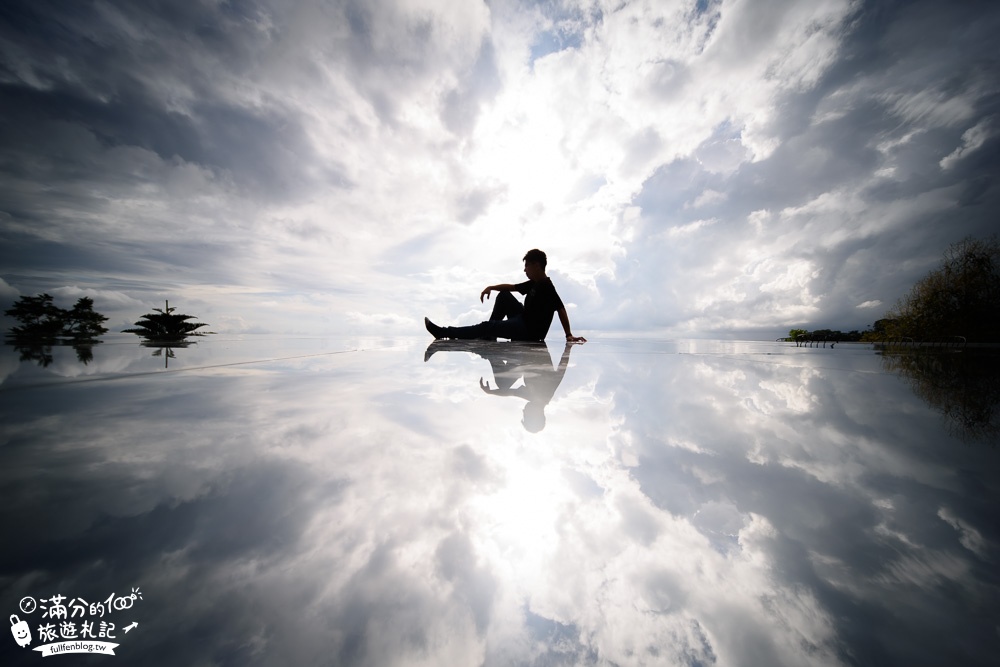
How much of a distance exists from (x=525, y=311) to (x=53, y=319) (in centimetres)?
1553

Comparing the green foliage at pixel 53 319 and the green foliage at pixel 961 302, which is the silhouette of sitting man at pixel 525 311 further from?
the green foliage at pixel 961 302

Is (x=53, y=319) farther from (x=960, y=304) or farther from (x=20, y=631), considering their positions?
(x=960, y=304)

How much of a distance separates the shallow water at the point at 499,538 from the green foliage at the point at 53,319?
13869mm

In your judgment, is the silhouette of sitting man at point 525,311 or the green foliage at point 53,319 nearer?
the silhouette of sitting man at point 525,311

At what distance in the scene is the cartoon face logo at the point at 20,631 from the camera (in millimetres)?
520

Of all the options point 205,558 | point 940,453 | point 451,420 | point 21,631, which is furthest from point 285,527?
point 940,453

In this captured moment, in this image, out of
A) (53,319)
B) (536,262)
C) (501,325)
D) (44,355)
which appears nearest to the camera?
(44,355)

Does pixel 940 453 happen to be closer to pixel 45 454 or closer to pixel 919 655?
pixel 919 655

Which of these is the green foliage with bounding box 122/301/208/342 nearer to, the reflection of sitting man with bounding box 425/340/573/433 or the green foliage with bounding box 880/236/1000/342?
the reflection of sitting man with bounding box 425/340/573/433

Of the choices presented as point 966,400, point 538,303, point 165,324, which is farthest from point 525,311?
point 165,324

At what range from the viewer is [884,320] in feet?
63.7

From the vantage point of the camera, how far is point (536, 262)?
21.5 feet

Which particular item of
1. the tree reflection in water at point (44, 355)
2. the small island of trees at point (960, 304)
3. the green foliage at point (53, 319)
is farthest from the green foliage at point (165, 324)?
the small island of trees at point (960, 304)

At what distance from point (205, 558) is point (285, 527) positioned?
14cm
